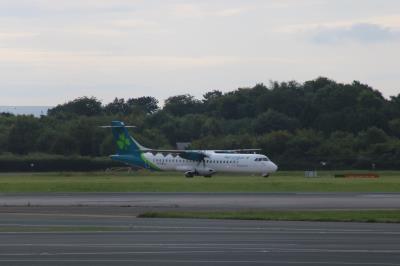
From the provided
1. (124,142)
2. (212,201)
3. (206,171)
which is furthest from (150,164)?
(212,201)

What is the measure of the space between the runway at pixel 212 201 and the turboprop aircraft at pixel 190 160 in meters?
34.6

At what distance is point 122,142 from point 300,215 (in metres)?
62.4

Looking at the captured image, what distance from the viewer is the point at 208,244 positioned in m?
22.1

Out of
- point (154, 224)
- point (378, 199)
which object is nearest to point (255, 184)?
point (378, 199)

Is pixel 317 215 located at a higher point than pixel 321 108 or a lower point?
lower

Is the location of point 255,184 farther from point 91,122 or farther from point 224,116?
point 224,116

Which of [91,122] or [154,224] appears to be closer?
[154,224]

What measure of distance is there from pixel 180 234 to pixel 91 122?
10201 cm

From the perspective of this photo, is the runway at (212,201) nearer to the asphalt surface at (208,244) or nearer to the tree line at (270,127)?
the asphalt surface at (208,244)

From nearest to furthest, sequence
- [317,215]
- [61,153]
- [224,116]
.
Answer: [317,215] → [61,153] → [224,116]

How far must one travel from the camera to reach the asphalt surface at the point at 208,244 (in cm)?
1883

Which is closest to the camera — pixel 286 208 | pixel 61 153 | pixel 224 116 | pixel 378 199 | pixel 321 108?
pixel 286 208

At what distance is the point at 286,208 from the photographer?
3656 cm

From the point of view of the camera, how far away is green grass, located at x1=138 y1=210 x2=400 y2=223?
99.0 ft
